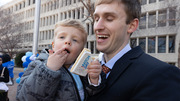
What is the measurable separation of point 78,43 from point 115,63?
0.54m

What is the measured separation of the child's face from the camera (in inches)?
68.6

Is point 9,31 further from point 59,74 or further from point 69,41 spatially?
point 59,74

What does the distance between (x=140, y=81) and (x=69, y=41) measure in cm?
84

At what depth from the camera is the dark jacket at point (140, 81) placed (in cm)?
111

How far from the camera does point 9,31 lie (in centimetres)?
2677

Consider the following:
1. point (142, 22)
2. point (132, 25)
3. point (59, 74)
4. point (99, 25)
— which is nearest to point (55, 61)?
point (59, 74)

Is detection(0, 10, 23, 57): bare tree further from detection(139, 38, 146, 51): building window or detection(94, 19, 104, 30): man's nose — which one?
detection(94, 19, 104, 30): man's nose

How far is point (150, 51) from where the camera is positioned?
24.1 metres

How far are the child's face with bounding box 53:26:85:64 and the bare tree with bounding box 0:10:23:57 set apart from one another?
1063 inches

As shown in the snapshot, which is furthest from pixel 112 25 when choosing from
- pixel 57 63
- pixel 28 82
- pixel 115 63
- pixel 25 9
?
pixel 25 9

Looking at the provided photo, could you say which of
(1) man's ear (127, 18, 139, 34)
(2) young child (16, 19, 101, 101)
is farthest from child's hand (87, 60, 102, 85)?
(1) man's ear (127, 18, 139, 34)

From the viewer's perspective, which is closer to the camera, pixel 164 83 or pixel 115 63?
pixel 164 83

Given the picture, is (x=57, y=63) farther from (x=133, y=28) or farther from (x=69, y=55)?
(x=133, y=28)

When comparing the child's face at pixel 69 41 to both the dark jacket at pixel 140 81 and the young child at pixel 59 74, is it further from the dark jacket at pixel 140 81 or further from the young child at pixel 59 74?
the dark jacket at pixel 140 81
